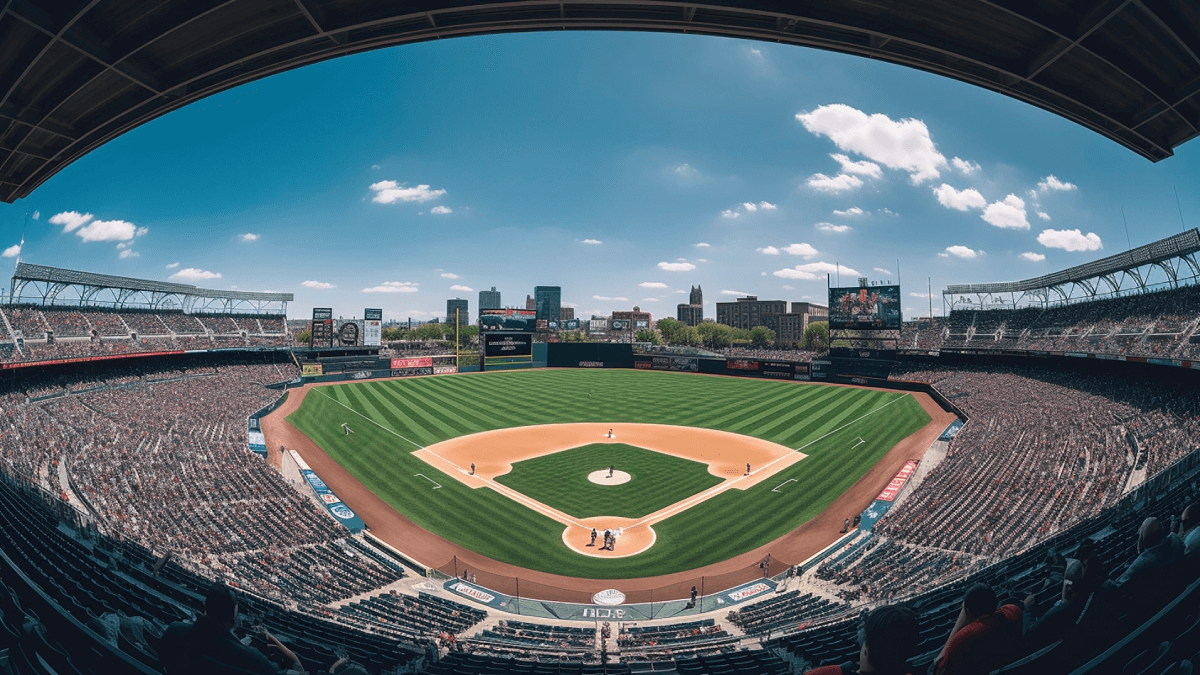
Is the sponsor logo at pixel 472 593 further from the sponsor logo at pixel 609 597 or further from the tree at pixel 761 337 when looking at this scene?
the tree at pixel 761 337

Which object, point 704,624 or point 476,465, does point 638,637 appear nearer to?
point 704,624

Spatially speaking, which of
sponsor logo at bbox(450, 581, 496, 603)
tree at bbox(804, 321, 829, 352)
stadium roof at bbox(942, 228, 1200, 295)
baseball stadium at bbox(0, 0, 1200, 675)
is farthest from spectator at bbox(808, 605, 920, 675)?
tree at bbox(804, 321, 829, 352)

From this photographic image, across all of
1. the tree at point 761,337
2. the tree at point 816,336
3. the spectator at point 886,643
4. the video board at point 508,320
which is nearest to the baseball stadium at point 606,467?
the spectator at point 886,643

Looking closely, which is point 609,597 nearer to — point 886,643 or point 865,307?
point 886,643

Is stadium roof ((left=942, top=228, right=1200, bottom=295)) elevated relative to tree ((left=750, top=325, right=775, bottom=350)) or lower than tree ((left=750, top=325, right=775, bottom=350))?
elevated

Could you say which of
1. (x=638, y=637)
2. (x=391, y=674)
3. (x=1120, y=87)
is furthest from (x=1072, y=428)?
(x=391, y=674)

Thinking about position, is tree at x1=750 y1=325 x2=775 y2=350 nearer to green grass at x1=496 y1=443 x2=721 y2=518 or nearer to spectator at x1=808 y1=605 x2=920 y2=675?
green grass at x1=496 y1=443 x2=721 y2=518
